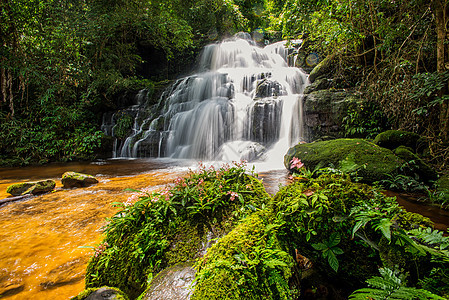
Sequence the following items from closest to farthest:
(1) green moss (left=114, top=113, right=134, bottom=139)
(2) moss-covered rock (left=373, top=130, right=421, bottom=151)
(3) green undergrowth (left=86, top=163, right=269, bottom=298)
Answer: (3) green undergrowth (left=86, top=163, right=269, bottom=298)
(2) moss-covered rock (left=373, top=130, right=421, bottom=151)
(1) green moss (left=114, top=113, right=134, bottom=139)

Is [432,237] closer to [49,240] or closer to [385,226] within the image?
[385,226]

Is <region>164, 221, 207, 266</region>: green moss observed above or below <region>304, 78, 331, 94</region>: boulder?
below

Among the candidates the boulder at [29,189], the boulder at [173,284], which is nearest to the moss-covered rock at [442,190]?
the boulder at [173,284]

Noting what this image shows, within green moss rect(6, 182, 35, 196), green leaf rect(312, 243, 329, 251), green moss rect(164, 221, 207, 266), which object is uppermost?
green leaf rect(312, 243, 329, 251)

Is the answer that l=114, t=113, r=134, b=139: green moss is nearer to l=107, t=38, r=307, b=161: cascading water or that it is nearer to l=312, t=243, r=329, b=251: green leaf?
l=107, t=38, r=307, b=161: cascading water

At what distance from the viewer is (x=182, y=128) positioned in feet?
39.9

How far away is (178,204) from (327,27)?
8.71m

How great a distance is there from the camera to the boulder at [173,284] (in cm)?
123

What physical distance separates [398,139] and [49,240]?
7737 mm

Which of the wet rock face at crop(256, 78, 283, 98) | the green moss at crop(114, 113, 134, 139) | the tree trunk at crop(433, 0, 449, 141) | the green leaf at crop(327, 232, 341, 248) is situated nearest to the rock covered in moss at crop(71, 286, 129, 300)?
the green leaf at crop(327, 232, 341, 248)

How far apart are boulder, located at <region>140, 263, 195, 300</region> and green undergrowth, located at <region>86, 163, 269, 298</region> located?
0.35 feet

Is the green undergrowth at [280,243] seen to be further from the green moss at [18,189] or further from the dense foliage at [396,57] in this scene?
the green moss at [18,189]

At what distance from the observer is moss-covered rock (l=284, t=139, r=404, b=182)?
13.6 ft

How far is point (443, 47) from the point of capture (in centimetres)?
433
